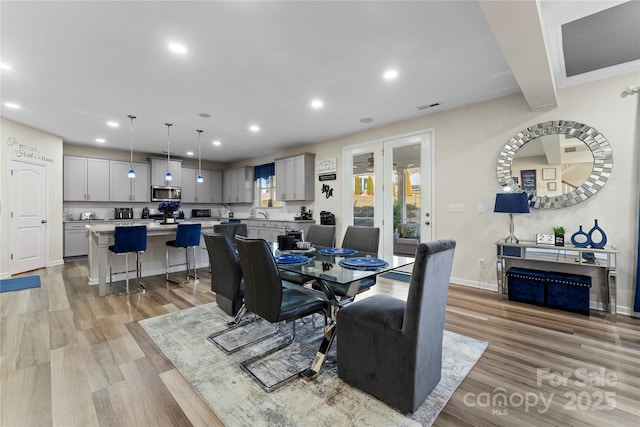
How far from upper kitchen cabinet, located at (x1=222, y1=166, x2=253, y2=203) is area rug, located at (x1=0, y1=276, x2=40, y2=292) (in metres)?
4.54

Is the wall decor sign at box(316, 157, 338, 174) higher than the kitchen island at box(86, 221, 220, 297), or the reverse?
the wall decor sign at box(316, 157, 338, 174)

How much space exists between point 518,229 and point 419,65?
2.44 m

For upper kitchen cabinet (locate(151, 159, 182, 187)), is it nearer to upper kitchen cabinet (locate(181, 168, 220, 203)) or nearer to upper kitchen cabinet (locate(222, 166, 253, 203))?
upper kitchen cabinet (locate(181, 168, 220, 203))

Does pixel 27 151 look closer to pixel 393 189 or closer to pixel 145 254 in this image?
pixel 145 254

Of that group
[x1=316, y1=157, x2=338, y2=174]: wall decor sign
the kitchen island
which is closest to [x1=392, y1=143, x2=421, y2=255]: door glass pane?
[x1=316, y1=157, x2=338, y2=174]: wall decor sign

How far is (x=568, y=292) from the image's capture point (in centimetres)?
305

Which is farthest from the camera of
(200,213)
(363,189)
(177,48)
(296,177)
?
(200,213)

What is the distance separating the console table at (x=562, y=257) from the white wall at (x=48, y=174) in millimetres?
7500

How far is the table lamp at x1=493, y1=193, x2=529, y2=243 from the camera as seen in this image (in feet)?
10.8

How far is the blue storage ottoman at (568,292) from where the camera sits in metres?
2.97

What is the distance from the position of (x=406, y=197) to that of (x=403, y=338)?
349 cm

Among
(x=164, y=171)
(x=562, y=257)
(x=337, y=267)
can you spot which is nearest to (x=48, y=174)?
(x=164, y=171)

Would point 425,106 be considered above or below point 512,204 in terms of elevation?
above

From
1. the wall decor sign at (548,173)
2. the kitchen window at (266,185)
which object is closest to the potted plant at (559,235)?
the wall decor sign at (548,173)
